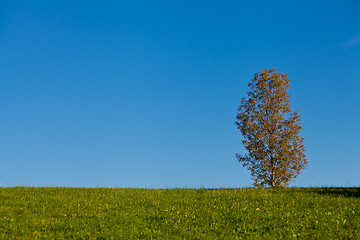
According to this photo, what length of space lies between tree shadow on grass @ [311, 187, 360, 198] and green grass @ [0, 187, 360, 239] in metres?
0.09

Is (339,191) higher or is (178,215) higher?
(339,191)

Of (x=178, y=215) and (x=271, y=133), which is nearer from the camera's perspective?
(x=178, y=215)

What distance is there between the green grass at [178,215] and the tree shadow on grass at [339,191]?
0.28 ft

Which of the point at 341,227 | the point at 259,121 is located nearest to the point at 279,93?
the point at 259,121

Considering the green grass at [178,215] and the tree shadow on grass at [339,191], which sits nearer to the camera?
the green grass at [178,215]

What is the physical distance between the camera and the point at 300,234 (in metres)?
14.4

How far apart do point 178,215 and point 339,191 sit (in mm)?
→ 12603

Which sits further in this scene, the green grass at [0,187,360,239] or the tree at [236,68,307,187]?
the tree at [236,68,307,187]

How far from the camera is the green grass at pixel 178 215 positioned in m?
14.4

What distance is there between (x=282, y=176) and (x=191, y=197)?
53.1 feet

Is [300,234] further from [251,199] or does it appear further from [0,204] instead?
[0,204]

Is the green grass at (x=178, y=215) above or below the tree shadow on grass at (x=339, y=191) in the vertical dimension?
below

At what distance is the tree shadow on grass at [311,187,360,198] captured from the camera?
21719 millimetres

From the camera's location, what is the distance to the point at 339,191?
2309 centimetres
